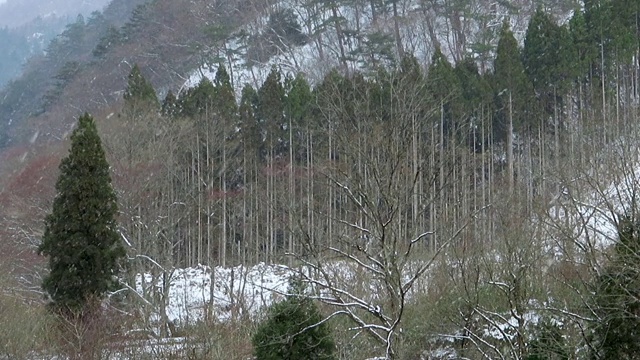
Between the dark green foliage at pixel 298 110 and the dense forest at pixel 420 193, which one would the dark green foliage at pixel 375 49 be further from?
the dark green foliage at pixel 298 110

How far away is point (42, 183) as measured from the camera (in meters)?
30.3

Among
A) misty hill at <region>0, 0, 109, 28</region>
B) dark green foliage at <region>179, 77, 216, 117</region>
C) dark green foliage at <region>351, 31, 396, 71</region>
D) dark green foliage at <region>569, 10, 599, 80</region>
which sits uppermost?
misty hill at <region>0, 0, 109, 28</region>

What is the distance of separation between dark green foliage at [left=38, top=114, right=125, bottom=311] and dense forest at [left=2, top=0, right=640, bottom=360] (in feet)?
3.58

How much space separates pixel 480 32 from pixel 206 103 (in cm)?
2583

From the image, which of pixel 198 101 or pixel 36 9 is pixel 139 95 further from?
pixel 36 9

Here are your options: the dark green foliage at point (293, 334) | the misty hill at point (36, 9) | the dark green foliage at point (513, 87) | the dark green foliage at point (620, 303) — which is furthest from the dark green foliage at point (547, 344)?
the misty hill at point (36, 9)

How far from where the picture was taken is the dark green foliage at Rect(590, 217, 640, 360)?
41.2 feet

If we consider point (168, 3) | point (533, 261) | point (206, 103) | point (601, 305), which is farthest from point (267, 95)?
point (168, 3)

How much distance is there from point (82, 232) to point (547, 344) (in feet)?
38.5

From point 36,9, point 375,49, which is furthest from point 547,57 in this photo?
point 36,9

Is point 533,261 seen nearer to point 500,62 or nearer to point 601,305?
point 601,305

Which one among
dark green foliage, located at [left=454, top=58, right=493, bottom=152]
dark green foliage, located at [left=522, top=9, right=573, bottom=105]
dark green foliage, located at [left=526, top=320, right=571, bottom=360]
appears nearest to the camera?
dark green foliage, located at [left=526, top=320, right=571, bottom=360]

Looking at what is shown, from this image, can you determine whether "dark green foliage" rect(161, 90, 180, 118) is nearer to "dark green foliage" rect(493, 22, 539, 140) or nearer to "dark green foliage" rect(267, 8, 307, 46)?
"dark green foliage" rect(493, 22, 539, 140)

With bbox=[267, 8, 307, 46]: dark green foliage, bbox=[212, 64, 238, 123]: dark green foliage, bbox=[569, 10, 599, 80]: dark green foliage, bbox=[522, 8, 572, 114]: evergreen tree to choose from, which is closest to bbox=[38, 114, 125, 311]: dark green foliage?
bbox=[212, 64, 238, 123]: dark green foliage
